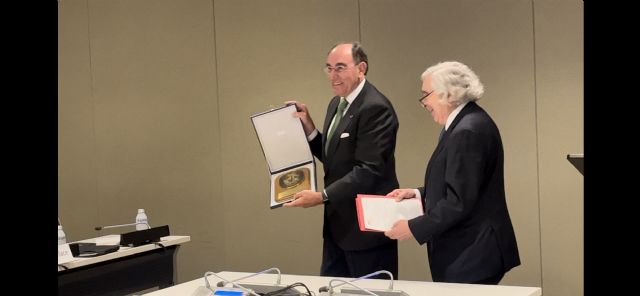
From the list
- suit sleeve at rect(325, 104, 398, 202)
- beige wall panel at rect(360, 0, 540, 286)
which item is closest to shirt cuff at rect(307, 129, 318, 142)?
suit sleeve at rect(325, 104, 398, 202)

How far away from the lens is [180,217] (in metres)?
6.22

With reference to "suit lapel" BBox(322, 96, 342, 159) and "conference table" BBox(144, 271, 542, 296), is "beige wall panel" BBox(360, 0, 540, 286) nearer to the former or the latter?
"suit lapel" BBox(322, 96, 342, 159)

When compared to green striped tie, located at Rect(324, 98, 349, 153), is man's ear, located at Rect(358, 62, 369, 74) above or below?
above

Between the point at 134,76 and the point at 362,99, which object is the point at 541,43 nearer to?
the point at 362,99

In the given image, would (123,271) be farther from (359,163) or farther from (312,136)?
(359,163)

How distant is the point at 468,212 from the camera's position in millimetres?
2773

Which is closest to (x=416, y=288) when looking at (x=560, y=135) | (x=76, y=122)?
(x=560, y=135)

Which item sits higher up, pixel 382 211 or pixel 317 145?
pixel 317 145

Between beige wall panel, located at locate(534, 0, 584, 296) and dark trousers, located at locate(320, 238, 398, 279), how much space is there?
1894mm

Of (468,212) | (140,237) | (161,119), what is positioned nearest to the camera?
(468,212)

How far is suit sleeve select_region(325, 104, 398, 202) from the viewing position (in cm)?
342

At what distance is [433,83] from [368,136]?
1.83ft

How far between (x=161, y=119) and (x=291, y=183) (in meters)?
2.92

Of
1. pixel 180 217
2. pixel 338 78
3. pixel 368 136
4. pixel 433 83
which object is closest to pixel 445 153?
pixel 433 83
